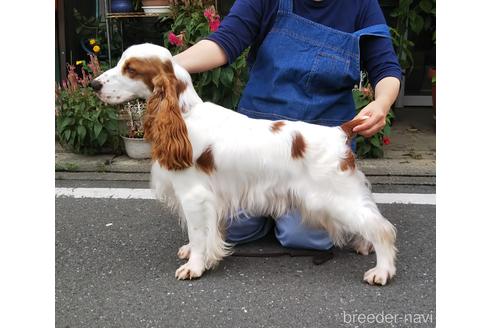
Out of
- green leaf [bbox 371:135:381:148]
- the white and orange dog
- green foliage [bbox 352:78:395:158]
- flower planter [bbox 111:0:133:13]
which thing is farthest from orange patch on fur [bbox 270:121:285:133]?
flower planter [bbox 111:0:133:13]

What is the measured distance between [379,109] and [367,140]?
2.05 metres

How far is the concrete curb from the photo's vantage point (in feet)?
14.4

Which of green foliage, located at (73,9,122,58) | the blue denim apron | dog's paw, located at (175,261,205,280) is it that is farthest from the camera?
green foliage, located at (73,9,122,58)

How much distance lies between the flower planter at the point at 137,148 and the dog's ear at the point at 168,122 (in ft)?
7.24

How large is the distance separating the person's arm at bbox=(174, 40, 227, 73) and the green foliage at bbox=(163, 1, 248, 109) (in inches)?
59.9

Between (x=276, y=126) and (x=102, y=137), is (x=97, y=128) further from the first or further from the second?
(x=276, y=126)

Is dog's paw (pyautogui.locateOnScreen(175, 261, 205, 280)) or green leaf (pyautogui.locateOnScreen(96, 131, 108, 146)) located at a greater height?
green leaf (pyautogui.locateOnScreen(96, 131, 108, 146))

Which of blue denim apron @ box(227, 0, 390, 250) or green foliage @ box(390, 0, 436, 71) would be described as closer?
blue denim apron @ box(227, 0, 390, 250)

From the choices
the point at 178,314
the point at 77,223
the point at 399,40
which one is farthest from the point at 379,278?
the point at 399,40

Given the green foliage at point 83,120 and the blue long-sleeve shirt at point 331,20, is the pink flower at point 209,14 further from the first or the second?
the blue long-sleeve shirt at point 331,20

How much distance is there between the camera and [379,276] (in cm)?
262

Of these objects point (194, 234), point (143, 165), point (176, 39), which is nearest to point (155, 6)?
point (176, 39)

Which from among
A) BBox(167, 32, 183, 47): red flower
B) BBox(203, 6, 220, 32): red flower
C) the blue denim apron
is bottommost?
the blue denim apron

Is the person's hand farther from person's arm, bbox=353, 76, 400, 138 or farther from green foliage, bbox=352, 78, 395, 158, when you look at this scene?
green foliage, bbox=352, 78, 395, 158
